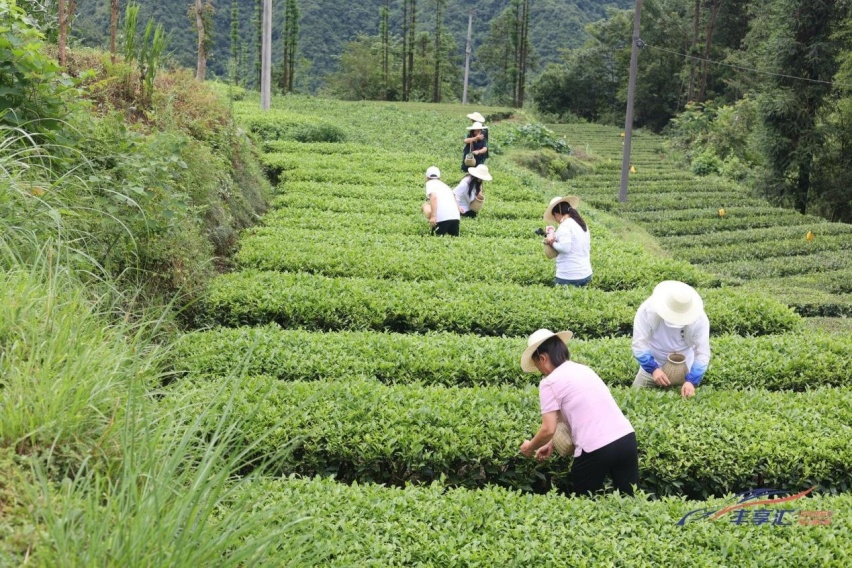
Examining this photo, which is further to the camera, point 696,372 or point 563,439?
point 696,372

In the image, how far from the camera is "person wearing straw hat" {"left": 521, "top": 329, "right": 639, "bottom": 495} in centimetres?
535

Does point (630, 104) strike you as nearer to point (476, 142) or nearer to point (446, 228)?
point (476, 142)

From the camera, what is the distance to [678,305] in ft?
21.3

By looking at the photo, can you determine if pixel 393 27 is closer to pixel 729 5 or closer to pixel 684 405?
pixel 729 5

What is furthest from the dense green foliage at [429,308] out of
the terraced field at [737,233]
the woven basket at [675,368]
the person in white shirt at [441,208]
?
the terraced field at [737,233]

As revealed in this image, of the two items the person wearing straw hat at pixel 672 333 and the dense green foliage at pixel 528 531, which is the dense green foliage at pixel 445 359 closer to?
the person wearing straw hat at pixel 672 333

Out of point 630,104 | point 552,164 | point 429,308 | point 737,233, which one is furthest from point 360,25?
point 429,308

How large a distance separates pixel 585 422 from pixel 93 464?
10.4 ft

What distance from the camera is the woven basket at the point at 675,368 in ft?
22.4

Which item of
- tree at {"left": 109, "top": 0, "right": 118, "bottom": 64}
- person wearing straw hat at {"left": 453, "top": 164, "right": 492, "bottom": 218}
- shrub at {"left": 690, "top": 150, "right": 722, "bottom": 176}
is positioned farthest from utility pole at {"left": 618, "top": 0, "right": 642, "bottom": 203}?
tree at {"left": 109, "top": 0, "right": 118, "bottom": 64}

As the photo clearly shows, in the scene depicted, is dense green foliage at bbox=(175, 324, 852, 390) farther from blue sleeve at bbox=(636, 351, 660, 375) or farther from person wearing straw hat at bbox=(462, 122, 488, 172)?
person wearing straw hat at bbox=(462, 122, 488, 172)

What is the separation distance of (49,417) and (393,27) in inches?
3214

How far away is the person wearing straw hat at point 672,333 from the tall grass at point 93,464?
12.5 feet

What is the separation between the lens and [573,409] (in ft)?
17.7
